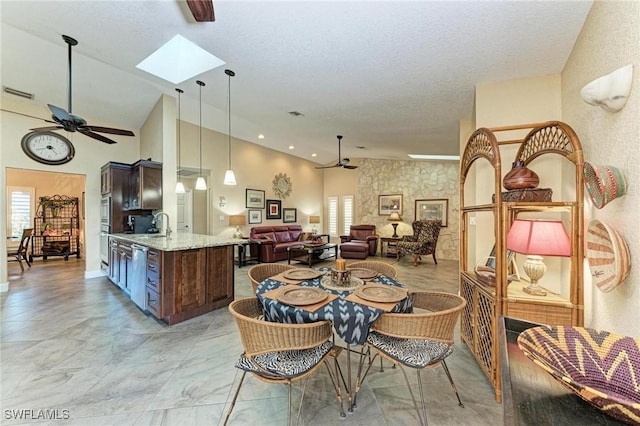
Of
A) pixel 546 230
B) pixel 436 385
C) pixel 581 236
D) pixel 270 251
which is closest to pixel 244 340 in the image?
pixel 436 385

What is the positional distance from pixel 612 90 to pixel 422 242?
18.4 feet

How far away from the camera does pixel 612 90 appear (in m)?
1.37

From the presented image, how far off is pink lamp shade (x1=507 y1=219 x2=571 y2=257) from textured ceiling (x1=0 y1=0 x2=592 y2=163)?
163cm

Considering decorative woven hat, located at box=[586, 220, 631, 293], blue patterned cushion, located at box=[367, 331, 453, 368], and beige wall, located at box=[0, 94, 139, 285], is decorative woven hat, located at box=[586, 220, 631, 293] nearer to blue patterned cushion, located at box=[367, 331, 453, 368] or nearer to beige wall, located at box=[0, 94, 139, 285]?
blue patterned cushion, located at box=[367, 331, 453, 368]

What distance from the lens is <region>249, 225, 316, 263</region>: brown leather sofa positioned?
655 centimetres

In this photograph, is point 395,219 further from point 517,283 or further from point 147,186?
point 147,186

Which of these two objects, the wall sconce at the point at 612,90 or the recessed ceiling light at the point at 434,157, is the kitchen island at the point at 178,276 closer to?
the wall sconce at the point at 612,90

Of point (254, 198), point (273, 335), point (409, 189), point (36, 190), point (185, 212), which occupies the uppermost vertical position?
point (409, 189)

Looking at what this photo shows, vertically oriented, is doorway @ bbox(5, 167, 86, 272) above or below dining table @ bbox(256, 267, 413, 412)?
above

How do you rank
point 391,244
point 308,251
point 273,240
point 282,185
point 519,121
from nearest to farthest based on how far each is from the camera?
point 519,121 → point 308,251 → point 273,240 → point 391,244 → point 282,185

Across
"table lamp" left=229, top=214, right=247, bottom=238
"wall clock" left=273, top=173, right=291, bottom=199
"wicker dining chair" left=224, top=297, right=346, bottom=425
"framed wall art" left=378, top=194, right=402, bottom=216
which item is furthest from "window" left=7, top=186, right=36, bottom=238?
"framed wall art" left=378, top=194, right=402, bottom=216

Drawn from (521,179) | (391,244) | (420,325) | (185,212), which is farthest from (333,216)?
(420,325)

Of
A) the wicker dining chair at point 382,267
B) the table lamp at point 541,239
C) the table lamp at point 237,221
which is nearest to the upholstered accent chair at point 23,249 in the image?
the table lamp at point 237,221

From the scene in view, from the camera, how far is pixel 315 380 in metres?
1.99
